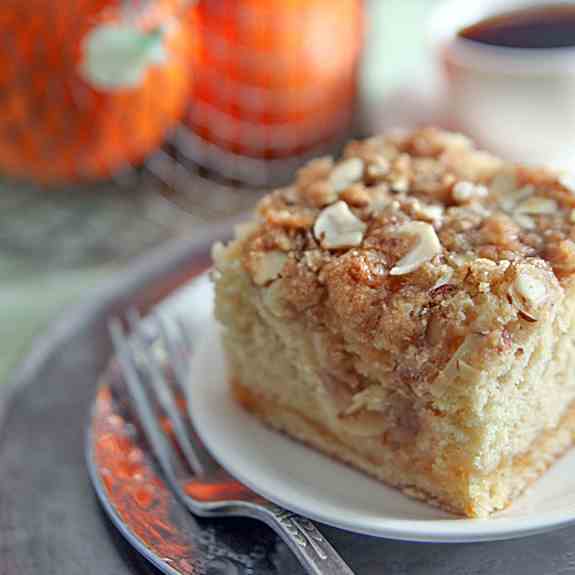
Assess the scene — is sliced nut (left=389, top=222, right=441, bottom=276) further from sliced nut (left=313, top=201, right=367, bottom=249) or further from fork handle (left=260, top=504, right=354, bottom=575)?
fork handle (left=260, top=504, right=354, bottom=575)

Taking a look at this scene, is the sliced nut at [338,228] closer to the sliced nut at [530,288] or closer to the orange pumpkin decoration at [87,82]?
the sliced nut at [530,288]

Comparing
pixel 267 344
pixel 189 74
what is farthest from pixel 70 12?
pixel 267 344

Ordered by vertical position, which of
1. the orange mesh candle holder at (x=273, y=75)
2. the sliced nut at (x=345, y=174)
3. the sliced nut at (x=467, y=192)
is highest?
the sliced nut at (x=467, y=192)

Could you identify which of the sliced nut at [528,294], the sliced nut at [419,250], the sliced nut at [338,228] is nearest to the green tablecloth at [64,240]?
the sliced nut at [338,228]

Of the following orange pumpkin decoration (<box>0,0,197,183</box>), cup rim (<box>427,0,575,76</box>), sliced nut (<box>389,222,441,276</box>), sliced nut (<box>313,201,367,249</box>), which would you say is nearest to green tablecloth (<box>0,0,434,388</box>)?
orange pumpkin decoration (<box>0,0,197,183</box>)

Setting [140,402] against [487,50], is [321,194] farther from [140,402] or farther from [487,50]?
[487,50]

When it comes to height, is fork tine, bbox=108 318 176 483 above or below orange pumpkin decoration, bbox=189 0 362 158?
below
